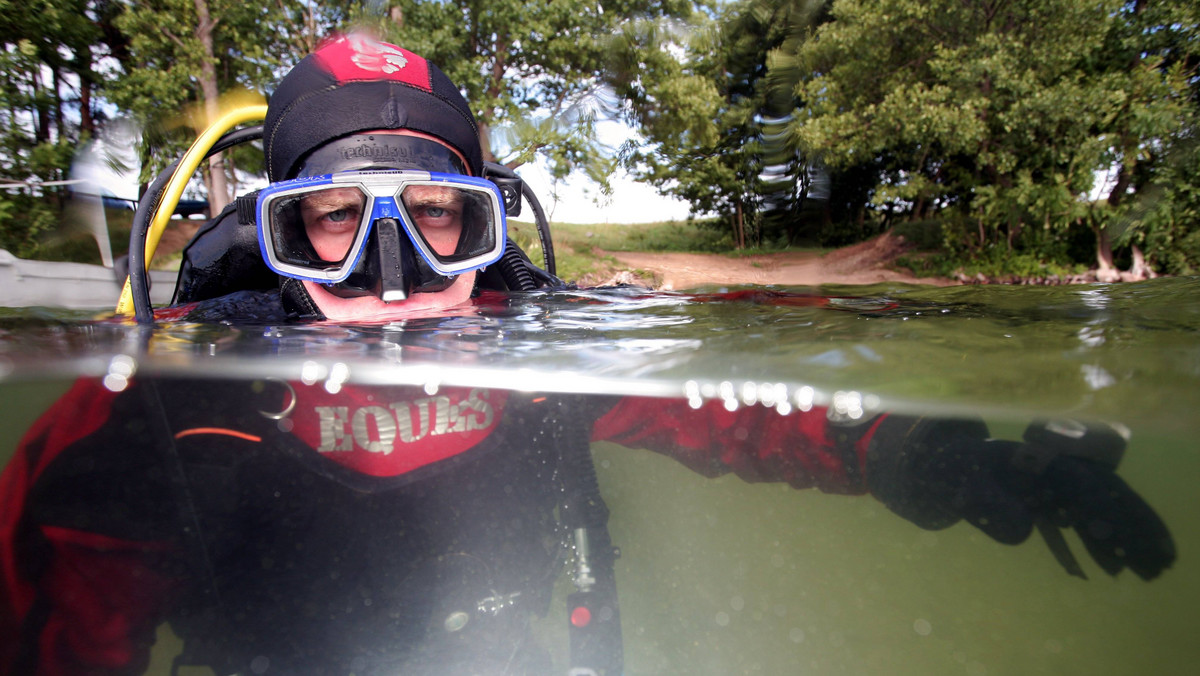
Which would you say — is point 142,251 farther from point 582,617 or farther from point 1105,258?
point 1105,258

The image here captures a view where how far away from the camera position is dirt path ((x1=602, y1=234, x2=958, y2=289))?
47.4 ft

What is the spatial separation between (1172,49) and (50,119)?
22.7 meters

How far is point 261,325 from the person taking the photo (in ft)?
7.05

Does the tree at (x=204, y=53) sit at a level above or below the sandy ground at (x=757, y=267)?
above

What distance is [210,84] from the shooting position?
452 inches

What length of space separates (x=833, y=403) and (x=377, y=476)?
1349 millimetres

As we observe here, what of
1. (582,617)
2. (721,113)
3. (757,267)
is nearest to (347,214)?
(582,617)

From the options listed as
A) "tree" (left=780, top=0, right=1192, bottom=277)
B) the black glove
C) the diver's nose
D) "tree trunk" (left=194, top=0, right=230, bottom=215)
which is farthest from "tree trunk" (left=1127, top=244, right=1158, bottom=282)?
"tree trunk" (left=194, top=0, right=230, bottom=215)

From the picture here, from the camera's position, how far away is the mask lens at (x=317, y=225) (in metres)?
2.02

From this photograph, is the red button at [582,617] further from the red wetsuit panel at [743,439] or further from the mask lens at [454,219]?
the mask lens at [454,219]

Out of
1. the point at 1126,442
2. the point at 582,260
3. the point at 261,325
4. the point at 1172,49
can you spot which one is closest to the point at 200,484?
the point at 261,325

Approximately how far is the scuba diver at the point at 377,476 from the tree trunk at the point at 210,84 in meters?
10.9

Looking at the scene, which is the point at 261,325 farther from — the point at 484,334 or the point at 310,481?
the point at 484,334

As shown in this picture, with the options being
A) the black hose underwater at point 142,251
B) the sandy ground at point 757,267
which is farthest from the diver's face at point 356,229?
the sandy ground at point 757,267
